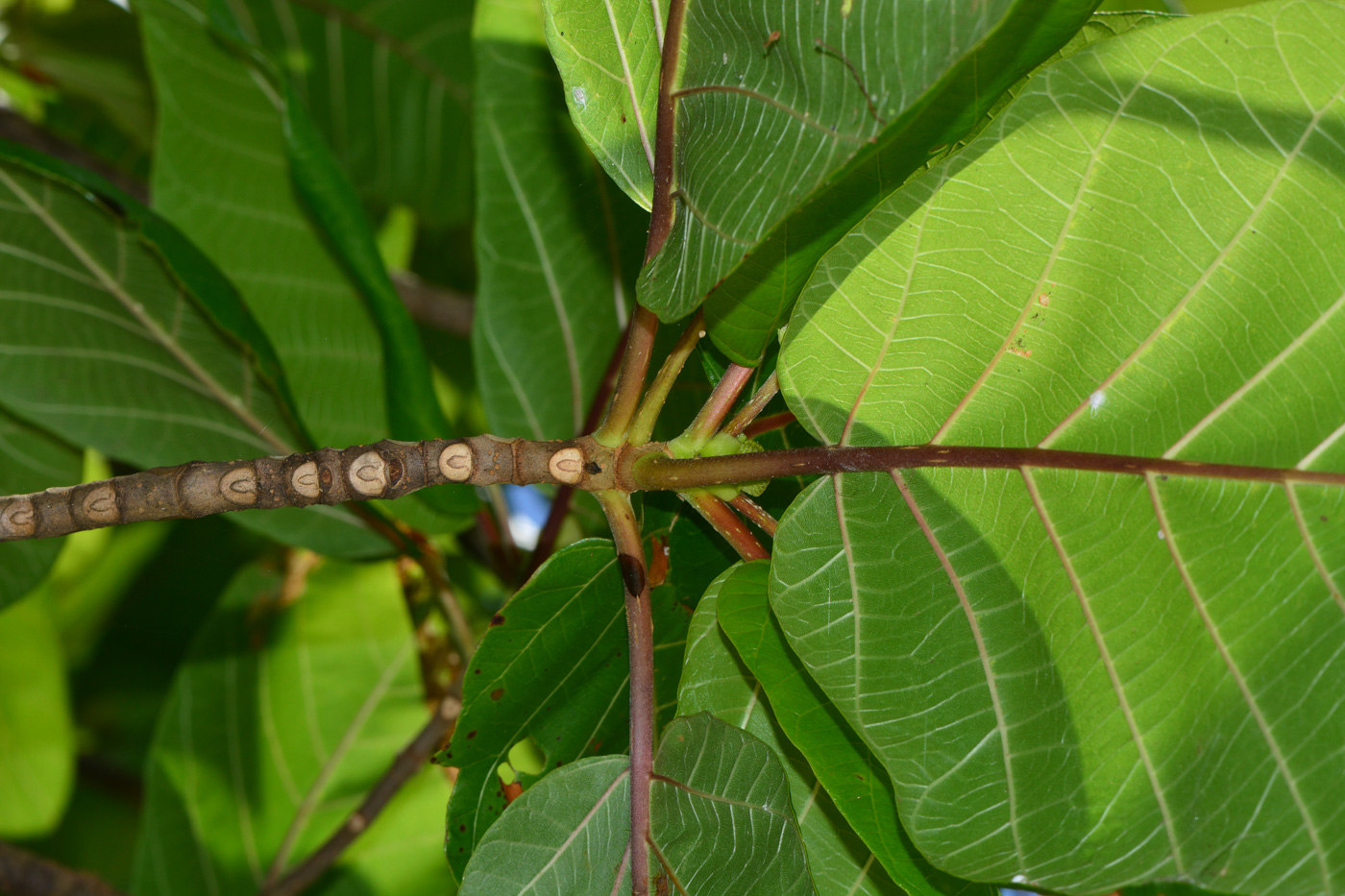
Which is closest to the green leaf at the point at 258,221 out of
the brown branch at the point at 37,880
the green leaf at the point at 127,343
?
the green leaf at the point at 127,343

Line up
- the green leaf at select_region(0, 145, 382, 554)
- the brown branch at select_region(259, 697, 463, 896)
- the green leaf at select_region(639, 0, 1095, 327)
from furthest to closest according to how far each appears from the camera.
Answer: the brown branch at select_region(259, 697, 463, 896) < the green leaf at select_region(0, 145, 382, 554) < the green leaf at select_region(639, 0, 1095, 327)

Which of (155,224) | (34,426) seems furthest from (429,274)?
(155,224)

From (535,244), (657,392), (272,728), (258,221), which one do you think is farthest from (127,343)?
(657,392)

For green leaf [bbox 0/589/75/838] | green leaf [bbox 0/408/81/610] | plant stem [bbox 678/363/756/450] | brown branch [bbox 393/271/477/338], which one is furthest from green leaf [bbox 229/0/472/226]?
plant stem [bbox 678/363/756/450]

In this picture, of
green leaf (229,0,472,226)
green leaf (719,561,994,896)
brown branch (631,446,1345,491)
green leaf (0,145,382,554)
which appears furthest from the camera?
green leaf (229,0,472,226)

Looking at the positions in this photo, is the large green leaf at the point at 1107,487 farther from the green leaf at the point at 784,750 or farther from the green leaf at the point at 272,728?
the green leaf at the point at 272,728

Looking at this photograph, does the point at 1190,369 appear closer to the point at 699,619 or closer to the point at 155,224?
the point at 699,619

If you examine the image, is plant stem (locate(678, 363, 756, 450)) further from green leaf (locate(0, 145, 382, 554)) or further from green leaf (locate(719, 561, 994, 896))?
green leaf (locate(0, 145, 382, 554))
